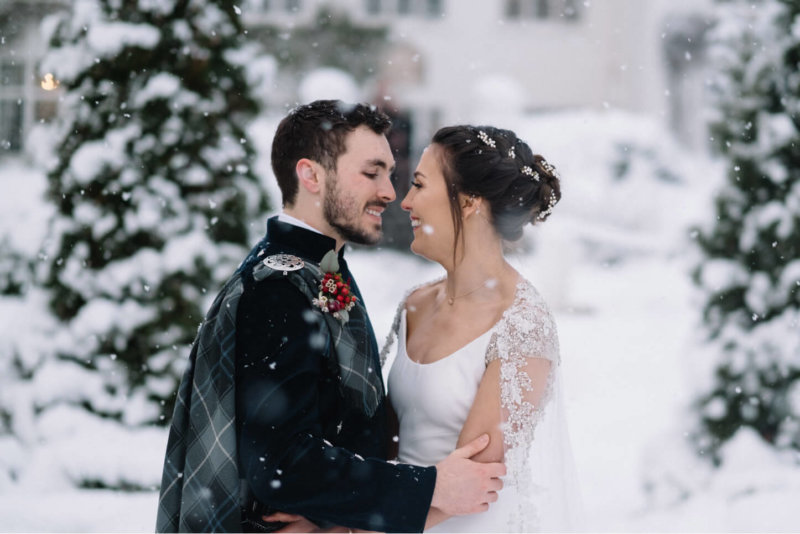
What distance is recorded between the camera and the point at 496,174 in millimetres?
2523

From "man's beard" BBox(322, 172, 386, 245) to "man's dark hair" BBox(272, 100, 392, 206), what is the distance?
0.06 meters

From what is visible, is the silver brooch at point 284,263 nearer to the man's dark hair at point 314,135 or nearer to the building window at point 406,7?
the man's dark hair at point 314,135

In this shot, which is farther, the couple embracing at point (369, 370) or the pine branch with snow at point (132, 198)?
the pine branch with snow at point (132, 198)

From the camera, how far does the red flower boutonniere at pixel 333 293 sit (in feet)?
6.95

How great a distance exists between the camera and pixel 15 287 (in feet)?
18.0

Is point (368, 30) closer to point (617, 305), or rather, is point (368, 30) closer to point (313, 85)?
point (313, 85)

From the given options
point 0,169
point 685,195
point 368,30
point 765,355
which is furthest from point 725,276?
point 368,30

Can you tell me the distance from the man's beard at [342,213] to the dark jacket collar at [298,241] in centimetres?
6

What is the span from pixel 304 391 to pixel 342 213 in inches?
20.9

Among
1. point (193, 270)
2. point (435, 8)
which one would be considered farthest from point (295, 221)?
point (435, 8)

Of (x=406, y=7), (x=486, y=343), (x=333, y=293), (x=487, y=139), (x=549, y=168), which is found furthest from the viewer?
(x=406, y=7)

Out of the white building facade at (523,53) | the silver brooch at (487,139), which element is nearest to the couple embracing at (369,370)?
the silver brooch at (487,139)

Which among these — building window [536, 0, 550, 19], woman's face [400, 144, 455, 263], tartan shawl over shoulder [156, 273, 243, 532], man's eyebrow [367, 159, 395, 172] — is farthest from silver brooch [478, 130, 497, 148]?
building window [536, 0, 550, 19]

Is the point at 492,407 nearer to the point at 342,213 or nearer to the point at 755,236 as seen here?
the point at 342,213
